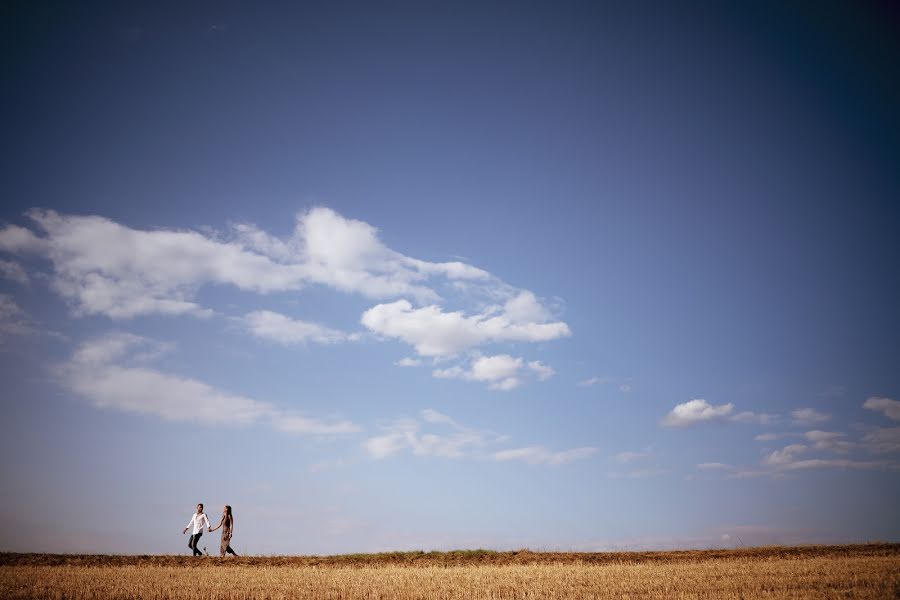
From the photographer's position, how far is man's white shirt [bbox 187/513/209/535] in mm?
24875

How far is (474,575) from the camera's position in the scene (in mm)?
19406

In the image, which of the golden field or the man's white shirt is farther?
the man's white shirt

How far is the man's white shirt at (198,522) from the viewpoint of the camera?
979 inches

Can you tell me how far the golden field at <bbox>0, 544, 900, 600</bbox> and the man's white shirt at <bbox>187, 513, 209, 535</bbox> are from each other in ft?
4.21

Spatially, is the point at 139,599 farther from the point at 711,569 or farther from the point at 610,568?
the point at 711,569

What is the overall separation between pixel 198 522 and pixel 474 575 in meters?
13.4

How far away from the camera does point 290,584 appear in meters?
17.3

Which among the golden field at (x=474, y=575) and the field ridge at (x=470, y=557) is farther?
the field ridge at (x=470, y=557)

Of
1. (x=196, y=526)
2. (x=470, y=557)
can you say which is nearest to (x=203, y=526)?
(x=196, y=526)

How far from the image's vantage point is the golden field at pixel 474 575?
1548cm

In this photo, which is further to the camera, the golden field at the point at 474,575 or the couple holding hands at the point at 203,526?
the couple holding hands at the point at 203,526

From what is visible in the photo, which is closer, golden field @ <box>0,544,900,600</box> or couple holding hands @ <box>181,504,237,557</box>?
golden field @ <box>0,544,900,600</box>

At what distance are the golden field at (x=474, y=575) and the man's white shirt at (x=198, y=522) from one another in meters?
1.28

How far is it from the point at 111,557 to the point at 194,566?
5269mm
